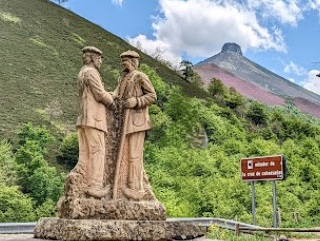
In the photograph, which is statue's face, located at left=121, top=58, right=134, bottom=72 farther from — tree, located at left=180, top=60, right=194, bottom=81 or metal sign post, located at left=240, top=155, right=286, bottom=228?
tree, located at left=180, top=60, right=194, bottom=81

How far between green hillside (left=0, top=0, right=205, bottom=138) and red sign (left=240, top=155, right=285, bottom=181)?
25082mm

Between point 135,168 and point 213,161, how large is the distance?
30.6m

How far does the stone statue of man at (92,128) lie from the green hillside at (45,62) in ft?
111

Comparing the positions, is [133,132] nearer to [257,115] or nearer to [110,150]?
[110,150]

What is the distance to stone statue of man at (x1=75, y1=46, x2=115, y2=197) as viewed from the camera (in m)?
9.29

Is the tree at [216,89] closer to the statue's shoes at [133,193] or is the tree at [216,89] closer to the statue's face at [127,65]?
the statue's face at [127,65]

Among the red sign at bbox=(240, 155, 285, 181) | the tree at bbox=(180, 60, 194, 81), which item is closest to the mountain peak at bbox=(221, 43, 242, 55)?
the tree at bbox=(180, 60, 194, 81)

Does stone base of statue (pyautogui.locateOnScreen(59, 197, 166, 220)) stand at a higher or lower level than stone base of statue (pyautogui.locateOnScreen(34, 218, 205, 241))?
higher

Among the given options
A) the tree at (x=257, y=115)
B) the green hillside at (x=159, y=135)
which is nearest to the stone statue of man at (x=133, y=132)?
the green hillside at (x=159, y=135)

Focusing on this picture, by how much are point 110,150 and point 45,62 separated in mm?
52473

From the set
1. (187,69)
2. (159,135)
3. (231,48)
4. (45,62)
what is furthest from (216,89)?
(231,48)

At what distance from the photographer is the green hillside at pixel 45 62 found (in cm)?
4819

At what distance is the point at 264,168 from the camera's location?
813 inches

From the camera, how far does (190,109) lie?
180ft
